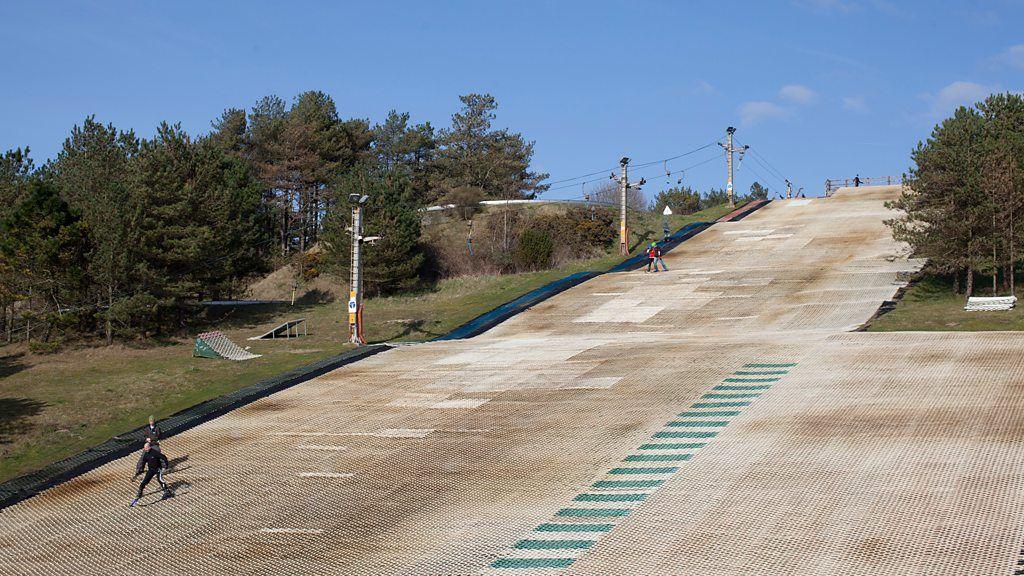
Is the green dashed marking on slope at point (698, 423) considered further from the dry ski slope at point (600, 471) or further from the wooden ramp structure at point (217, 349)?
the wooden ramp structure at point (217, 349)

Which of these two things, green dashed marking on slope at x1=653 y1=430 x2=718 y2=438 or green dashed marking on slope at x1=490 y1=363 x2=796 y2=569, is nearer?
green dashed marking on slope at x1=490 y1=363 x2=796 y2=569

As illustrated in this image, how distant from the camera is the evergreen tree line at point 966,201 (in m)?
36.3

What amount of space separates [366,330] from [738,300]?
53.5 ft

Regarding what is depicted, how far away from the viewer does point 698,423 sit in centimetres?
2150

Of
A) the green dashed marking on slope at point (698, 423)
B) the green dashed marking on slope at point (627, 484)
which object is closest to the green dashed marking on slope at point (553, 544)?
the green dashed marking on slope at point (627, 484)

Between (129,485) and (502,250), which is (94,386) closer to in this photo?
(129,485)

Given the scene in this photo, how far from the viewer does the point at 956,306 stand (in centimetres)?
3628

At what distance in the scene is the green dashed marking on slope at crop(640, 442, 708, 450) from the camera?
19.7 meters

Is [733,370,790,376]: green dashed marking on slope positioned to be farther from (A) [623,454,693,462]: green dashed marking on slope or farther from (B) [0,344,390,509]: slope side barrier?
(B) [0,344,390,509]: slope side barrier

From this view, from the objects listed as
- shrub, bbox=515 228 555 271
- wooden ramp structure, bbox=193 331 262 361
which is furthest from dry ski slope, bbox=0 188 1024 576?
shrub, bbox=515 228 555 271

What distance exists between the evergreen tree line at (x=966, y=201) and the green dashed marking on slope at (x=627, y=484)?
24.4 metres

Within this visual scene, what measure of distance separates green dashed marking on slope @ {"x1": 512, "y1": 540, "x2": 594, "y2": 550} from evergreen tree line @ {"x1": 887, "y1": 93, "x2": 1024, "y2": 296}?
27.6 meters

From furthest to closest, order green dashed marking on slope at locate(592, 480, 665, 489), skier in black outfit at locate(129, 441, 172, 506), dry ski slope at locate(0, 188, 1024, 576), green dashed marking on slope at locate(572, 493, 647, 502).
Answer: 1. skier in black outfit at locate(129, 441, 172, 506)
2. green dashed marking on slope at locate(592, 480, 665, 489)
3. green dashed marking on slope at locate(572, 493, 647, 502)
4. dry ski slope at locate(0, 188, 1024, 576)

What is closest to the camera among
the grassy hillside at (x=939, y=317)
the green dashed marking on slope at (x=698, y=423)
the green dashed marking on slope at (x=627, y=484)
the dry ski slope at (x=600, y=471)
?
the dry ski slope at (x=600, y=471)
